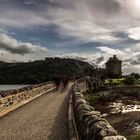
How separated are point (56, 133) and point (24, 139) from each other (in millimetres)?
1666

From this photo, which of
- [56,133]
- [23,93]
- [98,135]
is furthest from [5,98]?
[98,135]

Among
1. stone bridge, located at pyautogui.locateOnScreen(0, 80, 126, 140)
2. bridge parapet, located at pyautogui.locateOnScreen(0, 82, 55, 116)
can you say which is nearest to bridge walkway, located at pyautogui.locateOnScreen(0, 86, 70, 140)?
stone bridge, located at pyautogui.locateOnScreen(0, 80, 126, 140)

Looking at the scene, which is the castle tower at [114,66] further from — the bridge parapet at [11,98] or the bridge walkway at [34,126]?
the bridge walkway at [34,126]

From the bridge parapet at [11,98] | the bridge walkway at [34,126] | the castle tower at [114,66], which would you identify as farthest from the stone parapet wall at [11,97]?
the castle tower at [114,66]

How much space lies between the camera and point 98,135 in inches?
310

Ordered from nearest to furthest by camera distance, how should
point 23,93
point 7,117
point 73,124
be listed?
1. point 73,124
2. point 7,117
3. point 23,93

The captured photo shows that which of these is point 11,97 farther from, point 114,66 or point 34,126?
point 114,66

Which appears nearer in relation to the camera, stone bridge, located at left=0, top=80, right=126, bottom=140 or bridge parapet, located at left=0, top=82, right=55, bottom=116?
stone bridge, located at left=0, top=80, right=126, bottom=140

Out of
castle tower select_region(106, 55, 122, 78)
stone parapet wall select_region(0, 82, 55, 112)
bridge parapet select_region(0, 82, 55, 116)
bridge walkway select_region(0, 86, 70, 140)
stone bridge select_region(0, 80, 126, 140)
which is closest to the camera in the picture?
stone bridge select_region(0, 80, 126, 140)

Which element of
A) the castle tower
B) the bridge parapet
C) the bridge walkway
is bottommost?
the bridge walkway

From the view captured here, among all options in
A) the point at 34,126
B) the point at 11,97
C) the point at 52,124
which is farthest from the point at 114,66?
the point at 34,126

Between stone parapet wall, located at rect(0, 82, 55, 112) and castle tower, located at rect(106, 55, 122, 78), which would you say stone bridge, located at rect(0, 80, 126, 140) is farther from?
castle tower, located at rect(106, 55, 122, 78)

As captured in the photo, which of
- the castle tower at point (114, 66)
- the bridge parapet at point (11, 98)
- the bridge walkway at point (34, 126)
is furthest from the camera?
the castle tower at point (114, 66)

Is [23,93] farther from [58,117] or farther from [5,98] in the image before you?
[58,117]
